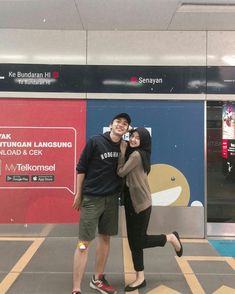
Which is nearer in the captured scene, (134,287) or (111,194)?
(111,194)

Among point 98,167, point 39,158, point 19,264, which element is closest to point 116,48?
point 39,158

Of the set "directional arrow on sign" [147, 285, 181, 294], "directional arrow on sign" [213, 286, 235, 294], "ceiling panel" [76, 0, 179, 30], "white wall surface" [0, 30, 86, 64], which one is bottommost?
"directional arrow on sign" [147, 285, 181, 294]

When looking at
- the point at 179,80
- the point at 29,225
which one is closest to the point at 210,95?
the point at 179,80

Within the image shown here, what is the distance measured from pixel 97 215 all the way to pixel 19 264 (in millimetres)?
1652

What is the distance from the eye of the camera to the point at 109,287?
4.27 m

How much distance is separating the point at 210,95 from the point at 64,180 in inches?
106

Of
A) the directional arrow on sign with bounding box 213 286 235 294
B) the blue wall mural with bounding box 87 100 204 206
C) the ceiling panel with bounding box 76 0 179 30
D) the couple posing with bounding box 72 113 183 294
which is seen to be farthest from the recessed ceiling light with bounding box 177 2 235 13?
the directional arrow on sign with bounding box 213 286 235 294

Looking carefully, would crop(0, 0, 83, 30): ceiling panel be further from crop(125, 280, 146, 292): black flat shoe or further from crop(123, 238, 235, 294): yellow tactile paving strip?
crop(125, 280, 146, 292): black flat shoe

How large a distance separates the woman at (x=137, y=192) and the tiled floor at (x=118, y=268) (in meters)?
0.43

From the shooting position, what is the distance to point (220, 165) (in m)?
6.82

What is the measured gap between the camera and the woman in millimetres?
4203

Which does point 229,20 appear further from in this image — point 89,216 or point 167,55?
point 89,216

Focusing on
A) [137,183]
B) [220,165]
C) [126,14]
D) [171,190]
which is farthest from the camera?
[220,165]

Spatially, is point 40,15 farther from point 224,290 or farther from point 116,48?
point 224,290
